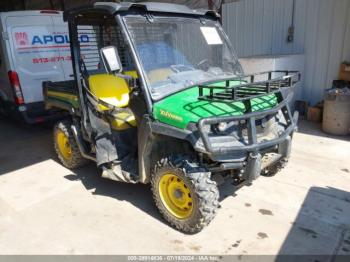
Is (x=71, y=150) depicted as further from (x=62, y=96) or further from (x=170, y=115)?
(x=170, y=115)

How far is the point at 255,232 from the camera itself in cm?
306

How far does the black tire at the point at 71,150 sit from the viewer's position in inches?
173

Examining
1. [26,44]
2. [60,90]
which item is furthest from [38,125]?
[60,90]

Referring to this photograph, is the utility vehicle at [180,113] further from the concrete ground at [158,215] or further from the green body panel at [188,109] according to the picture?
the concrete ground at [158,215]

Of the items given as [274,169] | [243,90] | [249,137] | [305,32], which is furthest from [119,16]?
[305,32]

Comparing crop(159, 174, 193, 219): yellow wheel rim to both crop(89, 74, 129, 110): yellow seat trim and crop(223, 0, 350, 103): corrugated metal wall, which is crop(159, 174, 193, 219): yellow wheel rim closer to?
crop(89, 74, 129, 110): yellow seat trim

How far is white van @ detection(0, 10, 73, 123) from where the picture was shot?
576 centimetres

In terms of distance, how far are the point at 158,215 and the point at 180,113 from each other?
127 centimetres

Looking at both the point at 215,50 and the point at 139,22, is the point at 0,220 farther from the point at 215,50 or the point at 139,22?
the point at 215,50

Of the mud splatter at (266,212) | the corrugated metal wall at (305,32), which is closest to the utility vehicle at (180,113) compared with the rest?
the mud splatter at (266,212)

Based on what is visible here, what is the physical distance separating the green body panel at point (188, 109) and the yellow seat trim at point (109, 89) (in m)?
1.35

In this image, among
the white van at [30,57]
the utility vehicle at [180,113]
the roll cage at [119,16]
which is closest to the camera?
the utility vehicle at [180,113]

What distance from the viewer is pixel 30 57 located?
5980 millimetres

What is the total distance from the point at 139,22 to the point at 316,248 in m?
2.76
